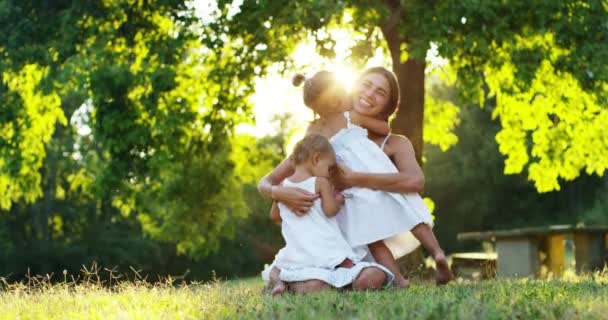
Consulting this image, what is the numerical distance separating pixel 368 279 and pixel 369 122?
49.6 inches

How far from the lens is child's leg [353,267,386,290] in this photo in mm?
6293

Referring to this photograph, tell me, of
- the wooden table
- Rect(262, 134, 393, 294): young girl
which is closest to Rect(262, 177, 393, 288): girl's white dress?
Rect(262, 134, 393, 294): young girl

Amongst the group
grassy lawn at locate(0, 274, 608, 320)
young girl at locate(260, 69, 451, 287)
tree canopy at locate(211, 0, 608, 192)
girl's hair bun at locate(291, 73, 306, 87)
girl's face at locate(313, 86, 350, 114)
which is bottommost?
grassy lawn at locate(0, 274, 608, 320)

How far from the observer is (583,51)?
1280cm

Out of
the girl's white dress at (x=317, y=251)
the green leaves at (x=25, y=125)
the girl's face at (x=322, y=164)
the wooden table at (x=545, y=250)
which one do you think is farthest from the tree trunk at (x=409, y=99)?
the girl's face at (x=322, y=164)

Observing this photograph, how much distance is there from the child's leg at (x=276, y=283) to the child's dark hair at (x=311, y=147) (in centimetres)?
84

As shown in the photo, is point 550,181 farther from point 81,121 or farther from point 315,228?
point 81,121

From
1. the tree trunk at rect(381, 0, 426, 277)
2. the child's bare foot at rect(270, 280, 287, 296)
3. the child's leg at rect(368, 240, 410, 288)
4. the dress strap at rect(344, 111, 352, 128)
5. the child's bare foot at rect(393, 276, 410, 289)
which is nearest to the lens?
the child's bare foot at rect(270, 280, 287, 296)

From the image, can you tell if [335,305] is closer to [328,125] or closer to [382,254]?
[382,254]

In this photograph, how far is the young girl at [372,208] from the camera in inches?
260

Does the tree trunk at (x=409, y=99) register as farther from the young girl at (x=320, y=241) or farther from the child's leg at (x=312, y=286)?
the child's leg at (x=312, y=286)

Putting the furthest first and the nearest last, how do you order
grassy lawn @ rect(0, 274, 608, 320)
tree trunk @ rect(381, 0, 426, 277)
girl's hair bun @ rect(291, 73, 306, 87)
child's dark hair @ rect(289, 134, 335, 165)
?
tree trunk @ rect(381, 0, 426, 277), girl's hair bun @ rect(291, 73, 306, 87), child's dark hair @ rect(289, 134, 335, 165), grassy lawn @ rect(0, 274, 608, 320)

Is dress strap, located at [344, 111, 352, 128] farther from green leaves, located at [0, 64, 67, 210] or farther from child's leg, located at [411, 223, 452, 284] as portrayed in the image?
green leaves, located at [0, 64, 67, 210]

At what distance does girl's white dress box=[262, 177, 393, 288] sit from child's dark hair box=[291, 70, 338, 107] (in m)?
0.70
